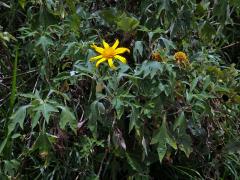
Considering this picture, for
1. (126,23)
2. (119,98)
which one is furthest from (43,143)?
(126,23)

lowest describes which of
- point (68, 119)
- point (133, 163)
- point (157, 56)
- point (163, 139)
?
point (133, 163)

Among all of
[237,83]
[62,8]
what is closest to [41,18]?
[62,8]

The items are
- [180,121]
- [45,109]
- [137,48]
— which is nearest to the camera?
[45,109]

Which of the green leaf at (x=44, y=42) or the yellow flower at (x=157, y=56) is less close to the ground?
the green leaf at (x=44, y=42)

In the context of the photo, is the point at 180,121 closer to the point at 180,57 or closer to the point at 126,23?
the point at 180,57

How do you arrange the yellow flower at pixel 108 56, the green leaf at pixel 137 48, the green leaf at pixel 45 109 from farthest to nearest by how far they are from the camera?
the green leaf at pixel 137 48 → the yellow flower at pixel 108 56 → the green leaf at pixel 45 109

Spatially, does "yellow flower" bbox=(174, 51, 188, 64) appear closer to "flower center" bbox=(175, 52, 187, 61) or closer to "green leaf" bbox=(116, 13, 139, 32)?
"flower center" bbox=(175, 52, 187, 61)

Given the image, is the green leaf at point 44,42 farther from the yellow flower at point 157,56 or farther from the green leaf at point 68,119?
the yellow flower at point 157,56

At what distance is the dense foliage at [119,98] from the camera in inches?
69.3

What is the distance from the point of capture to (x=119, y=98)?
5.62ft

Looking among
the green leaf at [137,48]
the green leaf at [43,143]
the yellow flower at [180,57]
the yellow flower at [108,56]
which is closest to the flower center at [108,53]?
the yellow flower at [108,56]

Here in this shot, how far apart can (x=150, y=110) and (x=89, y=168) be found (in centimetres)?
30

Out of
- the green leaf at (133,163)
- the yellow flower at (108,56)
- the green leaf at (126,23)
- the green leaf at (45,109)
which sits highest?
the green leaf at (126,23)

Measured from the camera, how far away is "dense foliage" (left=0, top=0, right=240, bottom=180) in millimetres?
1761
